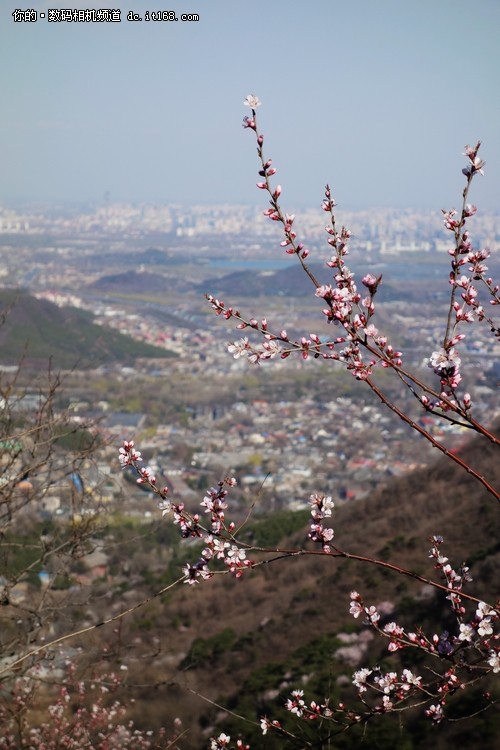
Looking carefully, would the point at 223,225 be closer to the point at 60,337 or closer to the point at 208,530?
the point at 60,337

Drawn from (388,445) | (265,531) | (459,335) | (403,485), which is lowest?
(388,445)

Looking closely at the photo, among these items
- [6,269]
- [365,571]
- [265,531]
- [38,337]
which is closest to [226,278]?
[6,269]

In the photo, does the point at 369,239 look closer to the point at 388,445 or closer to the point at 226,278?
the point at 226,278

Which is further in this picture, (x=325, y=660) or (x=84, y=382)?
(x=84, y=382)

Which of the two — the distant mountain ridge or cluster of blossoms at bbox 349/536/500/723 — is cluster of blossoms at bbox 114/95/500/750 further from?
the distant mountain ridge

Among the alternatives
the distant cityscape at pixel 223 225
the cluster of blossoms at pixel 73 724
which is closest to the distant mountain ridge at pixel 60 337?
the cluster of blossoms at pixel 73 724

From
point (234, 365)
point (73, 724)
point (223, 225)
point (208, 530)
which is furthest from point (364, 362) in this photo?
point (223, 225)

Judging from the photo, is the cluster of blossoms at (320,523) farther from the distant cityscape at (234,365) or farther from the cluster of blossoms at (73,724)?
the cluster of blossoms at (73,724)

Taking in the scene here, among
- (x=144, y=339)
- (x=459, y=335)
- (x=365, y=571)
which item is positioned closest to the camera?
(x=459, y=335)
